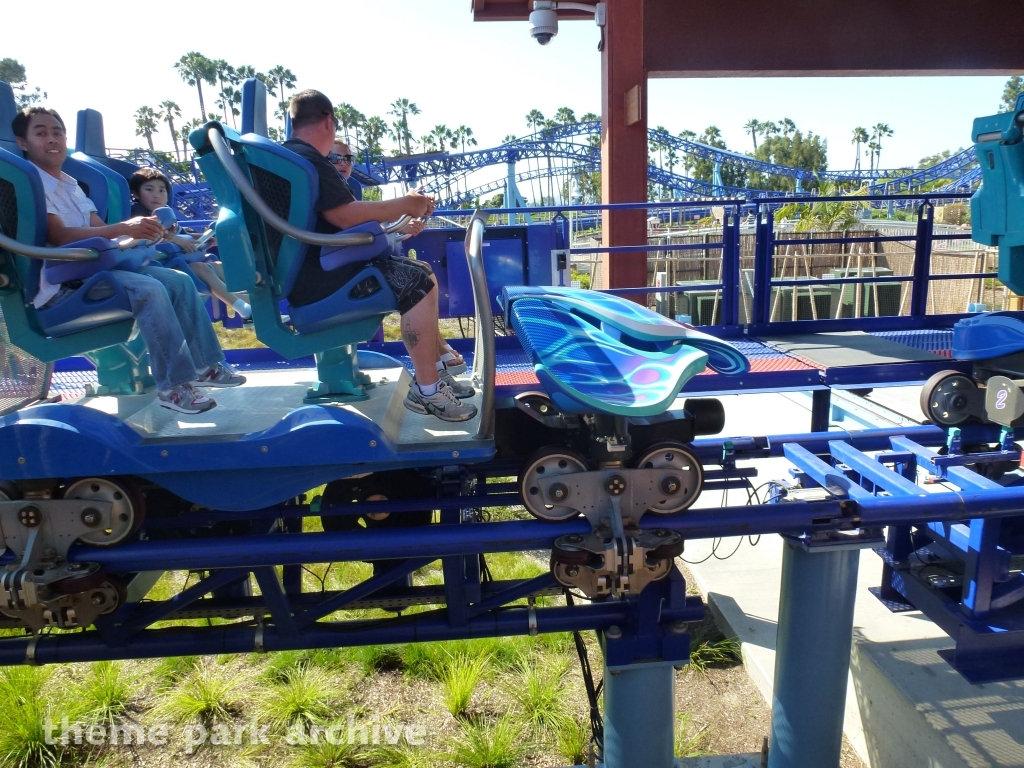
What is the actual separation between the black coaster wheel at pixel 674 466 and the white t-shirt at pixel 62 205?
6.29ft

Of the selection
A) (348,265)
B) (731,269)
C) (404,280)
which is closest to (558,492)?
(404,280)

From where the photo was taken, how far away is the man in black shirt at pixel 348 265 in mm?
2178

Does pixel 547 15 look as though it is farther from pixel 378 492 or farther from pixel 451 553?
pixel 451 553

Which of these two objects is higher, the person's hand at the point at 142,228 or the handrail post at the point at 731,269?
the person's hand at the point at 142,228

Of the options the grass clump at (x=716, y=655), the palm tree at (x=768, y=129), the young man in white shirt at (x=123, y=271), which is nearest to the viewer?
the young man in white shirt at (x=123, y=271)

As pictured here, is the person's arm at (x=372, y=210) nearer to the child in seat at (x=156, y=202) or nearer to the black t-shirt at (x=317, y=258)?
the black t-shirt at (x=317, y=258)

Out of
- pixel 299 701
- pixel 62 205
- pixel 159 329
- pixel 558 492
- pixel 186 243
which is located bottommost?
pixel 299 701

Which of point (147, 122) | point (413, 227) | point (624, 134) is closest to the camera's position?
point (413, 227)

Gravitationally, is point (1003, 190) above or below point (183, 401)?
above

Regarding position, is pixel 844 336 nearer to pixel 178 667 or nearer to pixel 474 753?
pixel 474 753

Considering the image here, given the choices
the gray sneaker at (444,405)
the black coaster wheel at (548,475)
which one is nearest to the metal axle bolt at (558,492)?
the black coaster wheel at (548,475)

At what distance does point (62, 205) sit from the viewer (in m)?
2.36

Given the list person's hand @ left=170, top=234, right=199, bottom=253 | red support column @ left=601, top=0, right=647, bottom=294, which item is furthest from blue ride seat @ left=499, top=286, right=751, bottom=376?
red support column @ left=601, top=0, right=647, bottom=294

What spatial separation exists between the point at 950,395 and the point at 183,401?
2.97 m
